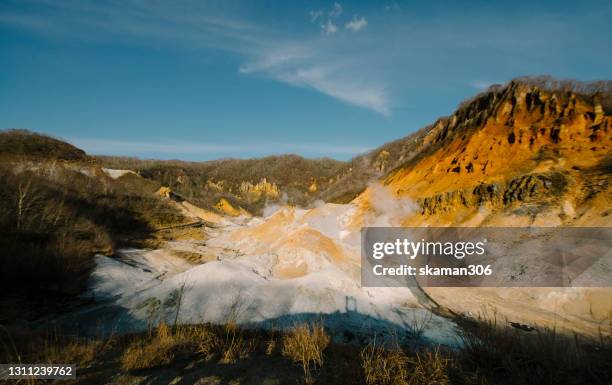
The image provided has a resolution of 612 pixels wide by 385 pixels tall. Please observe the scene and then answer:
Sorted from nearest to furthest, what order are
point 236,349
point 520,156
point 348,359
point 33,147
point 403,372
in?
point 403,372, point 348,359, point 236,349, point 520,156, point 33,147

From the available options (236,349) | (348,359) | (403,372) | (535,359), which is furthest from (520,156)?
(236,349)

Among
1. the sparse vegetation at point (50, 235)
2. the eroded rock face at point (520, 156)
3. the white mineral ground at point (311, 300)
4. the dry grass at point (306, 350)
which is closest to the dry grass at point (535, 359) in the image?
the dry grass at point (306, 350)

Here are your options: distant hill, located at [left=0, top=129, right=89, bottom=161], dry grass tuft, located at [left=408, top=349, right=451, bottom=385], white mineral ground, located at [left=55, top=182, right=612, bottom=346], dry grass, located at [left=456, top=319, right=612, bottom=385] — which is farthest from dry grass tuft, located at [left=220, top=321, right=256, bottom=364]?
distant hill, located at [left=0, top=129, right=89, bottom=161]

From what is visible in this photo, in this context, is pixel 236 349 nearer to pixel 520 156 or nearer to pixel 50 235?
pixel 50 235

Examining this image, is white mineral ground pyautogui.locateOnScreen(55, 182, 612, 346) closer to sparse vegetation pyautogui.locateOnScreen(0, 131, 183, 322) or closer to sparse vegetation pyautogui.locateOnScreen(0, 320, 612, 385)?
sparse vegetation pyautogui.locateOnScreen(0, 131, 183, 322)

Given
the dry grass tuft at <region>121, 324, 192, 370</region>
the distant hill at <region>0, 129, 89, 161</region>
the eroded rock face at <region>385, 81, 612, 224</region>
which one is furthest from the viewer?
the distant hill at <region>0, 129, 89, 161</region>

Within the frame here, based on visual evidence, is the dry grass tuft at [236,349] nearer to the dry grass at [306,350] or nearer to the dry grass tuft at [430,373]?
the dry grass at [306,350]

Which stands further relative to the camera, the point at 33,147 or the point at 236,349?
the point at 33,147

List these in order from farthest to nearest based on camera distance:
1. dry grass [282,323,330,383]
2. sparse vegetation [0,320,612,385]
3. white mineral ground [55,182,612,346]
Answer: white mineral ground [55,182,612,346]
dry grass [282,323,330,383]
sparse vegetation [0,320,612,385]

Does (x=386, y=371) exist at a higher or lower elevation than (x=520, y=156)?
lower


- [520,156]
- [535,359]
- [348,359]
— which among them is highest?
[520,156]

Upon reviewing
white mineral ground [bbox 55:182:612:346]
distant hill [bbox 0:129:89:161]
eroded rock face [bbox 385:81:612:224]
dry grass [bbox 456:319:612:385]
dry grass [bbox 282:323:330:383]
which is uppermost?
distant hill [bbox 0:129:89:161]

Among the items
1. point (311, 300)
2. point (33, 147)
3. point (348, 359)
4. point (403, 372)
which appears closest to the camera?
point (403, 372)
